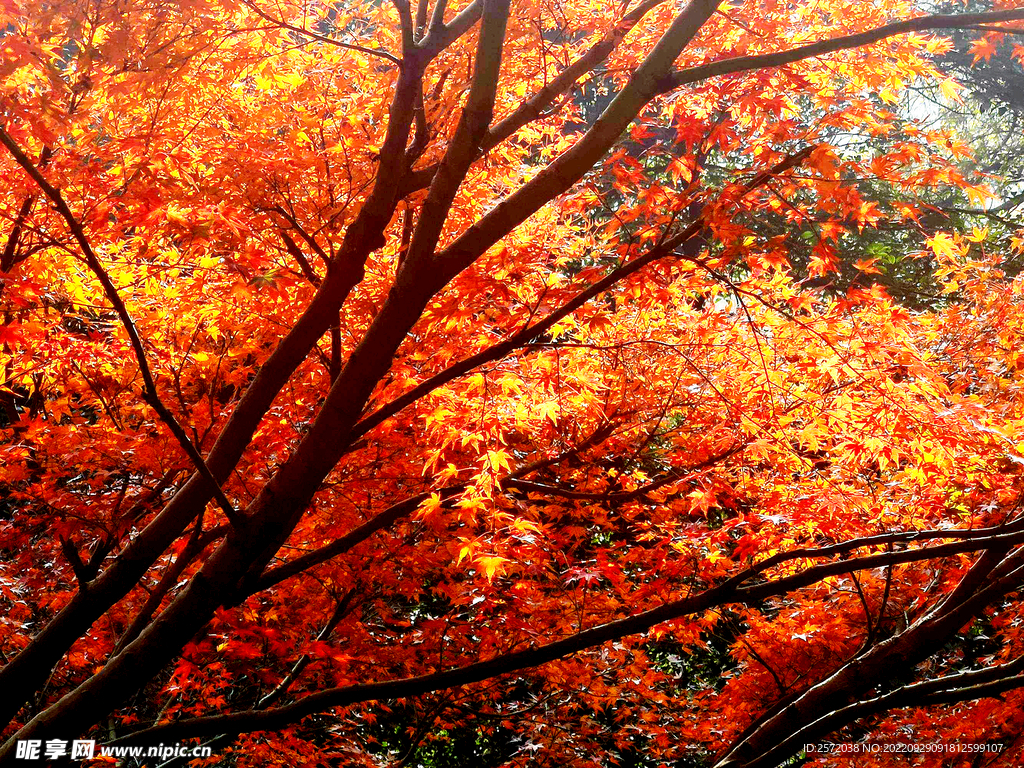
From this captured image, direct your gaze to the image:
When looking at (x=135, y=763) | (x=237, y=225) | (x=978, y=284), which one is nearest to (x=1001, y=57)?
(x=978, y=284)

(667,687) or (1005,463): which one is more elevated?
(667,687)

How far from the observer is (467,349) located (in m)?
4.64

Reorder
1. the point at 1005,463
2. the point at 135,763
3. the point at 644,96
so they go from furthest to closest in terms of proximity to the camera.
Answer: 1. the point at 135,763
2. the point at 1005,463
3. the point at 644,96

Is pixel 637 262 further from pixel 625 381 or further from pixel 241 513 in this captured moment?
pixel 625 381

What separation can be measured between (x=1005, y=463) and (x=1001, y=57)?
1058 centimetres

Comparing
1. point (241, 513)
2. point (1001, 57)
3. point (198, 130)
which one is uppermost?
point (1001, 57)

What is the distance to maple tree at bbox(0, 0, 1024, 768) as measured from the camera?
10.2ft

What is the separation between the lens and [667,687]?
10.0 metres

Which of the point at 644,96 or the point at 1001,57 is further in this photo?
the point at 1001,57

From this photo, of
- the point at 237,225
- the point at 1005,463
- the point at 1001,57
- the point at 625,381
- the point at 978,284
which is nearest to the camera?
the point at 237,225

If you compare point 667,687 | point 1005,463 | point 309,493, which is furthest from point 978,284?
point 667,687

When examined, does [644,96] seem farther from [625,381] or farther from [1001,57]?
[1001,57]

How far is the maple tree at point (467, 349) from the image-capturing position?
3.11 metres

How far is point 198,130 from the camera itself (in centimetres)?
377
